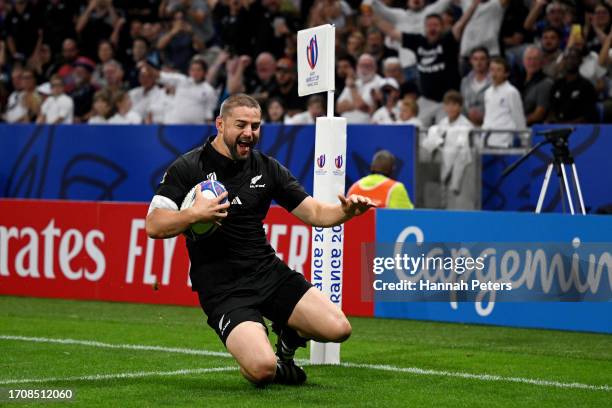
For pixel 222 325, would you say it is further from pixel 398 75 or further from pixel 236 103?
pixel 398 75

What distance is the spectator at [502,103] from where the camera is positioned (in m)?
15.3

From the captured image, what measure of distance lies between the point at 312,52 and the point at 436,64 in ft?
25.4

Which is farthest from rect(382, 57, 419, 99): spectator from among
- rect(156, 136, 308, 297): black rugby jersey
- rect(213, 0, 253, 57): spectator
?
rect(156, 136, 308, 297): black rugby jersey

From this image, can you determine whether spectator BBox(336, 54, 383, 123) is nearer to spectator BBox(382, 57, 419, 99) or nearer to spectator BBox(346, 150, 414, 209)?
spectator BBox(382, 57, 419, 99)

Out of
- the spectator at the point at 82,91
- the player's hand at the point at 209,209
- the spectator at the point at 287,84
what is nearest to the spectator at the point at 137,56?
the spectator at the point at 82,91

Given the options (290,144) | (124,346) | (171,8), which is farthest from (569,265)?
(171,8)

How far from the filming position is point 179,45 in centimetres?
2067

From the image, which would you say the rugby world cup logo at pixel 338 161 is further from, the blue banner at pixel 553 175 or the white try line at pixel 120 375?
the blue banner at pixel 553 175

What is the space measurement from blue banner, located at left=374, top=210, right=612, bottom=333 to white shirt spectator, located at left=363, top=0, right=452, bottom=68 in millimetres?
5465

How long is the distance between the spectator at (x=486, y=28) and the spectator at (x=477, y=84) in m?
0.40

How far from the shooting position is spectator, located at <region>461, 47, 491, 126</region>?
52.3ft

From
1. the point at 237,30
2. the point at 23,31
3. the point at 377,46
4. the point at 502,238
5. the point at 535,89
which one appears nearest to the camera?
the point at 502,238

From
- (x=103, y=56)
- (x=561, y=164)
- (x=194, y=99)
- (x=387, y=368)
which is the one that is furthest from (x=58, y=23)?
(x=387, y=368)

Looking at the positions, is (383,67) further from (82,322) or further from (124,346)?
(124,346)
